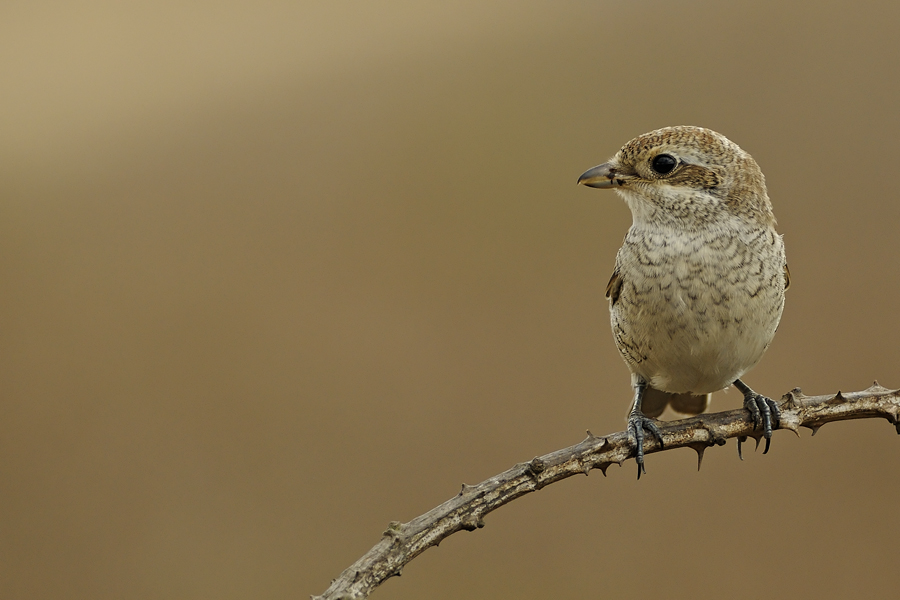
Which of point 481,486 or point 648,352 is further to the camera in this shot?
point 648,352

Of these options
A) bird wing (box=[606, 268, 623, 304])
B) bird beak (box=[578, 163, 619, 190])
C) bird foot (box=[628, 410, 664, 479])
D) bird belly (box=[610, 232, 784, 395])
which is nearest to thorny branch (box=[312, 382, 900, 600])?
bird foot (box=[628, 410, 664, 479])

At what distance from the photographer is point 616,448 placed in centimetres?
188

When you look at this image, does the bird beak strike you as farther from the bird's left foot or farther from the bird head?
the bird's left foot

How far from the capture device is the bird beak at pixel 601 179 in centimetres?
228

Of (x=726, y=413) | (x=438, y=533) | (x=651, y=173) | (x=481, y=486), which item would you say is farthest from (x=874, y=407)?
(x=438, y=533)

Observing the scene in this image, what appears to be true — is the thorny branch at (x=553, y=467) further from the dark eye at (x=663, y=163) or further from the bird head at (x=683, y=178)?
the dark eye at (x=663, y=163)

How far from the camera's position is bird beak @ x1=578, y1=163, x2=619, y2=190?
228cm

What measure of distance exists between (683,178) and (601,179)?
237 mm

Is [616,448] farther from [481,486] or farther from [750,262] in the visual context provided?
[750,262]

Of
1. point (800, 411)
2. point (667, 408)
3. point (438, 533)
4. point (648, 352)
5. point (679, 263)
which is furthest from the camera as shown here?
point (667, 408)

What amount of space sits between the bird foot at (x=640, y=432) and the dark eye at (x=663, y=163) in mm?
730

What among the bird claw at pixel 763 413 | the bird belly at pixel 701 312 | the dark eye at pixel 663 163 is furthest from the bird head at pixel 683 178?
the bird claw at pixel 763 413

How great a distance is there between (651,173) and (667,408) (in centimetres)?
103

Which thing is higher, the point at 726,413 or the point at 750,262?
the point at 750,262
